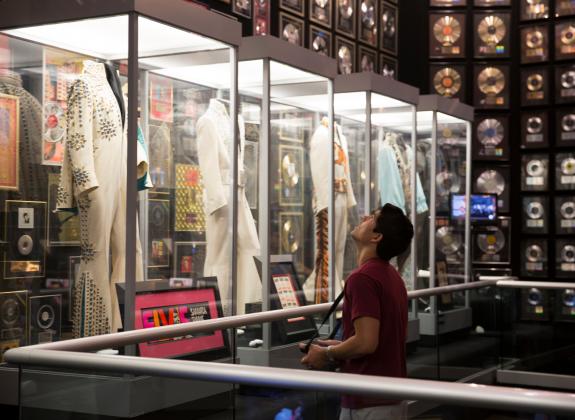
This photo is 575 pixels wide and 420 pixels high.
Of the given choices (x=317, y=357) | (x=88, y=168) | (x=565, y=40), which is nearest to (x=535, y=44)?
(x=565, y=40)

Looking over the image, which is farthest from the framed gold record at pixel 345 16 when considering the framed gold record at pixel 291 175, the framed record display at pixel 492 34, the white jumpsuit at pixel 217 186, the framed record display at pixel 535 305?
the white jumpsuit at pixel 217 186

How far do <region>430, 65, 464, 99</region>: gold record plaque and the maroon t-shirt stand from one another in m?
7.83

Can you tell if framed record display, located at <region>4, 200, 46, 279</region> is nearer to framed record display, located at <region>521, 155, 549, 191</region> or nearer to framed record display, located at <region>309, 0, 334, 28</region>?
framed record display, located at <region>309, 0, 334, 28</region>

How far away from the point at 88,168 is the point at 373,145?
3160mm

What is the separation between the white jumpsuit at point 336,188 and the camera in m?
6.38

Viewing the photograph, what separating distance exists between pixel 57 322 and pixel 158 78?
4.55 feet

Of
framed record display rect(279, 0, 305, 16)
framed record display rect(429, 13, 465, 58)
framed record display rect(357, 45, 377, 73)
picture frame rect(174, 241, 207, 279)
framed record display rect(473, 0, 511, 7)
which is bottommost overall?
picture frame rect(174, 241, 207, 279)

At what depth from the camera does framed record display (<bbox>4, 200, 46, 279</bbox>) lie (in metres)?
4.55

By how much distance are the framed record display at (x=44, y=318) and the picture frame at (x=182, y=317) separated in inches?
18.9

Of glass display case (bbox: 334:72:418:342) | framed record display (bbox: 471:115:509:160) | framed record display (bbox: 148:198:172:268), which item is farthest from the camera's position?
framed record display (bbox: 471:115:509:160)

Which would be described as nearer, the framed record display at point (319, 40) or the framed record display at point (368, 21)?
the framed record display at point (319, 40)

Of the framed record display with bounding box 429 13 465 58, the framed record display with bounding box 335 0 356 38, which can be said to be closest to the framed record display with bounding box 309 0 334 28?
the framed record display with bounding box 335 0 356 38

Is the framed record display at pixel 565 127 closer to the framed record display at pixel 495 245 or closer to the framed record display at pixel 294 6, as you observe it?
the framed record display at pixel 495 245

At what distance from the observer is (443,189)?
332 inches
